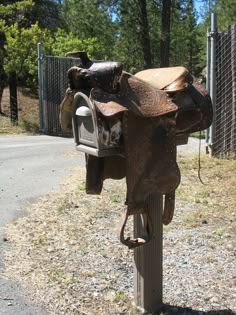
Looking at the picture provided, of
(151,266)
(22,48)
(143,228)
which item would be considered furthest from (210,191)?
(22,48)

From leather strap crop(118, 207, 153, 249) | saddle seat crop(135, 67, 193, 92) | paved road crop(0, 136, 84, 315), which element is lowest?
paved road crop(0, 136, 84, 315)

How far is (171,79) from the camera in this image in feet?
10.9

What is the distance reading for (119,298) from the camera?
376 cm

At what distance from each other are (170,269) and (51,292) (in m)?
0.96

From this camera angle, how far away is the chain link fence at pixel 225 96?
28.0 feet

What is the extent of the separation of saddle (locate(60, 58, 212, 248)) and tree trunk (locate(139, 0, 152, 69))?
21.6 metres

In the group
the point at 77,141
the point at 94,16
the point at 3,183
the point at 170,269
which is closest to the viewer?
the point at 77,141

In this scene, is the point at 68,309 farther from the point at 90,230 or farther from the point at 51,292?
the point at 90,230

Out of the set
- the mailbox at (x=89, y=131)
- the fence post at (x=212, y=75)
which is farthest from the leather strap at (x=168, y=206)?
the fence post at (x=212, y=75)

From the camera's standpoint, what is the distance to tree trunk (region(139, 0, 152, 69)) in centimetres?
2427

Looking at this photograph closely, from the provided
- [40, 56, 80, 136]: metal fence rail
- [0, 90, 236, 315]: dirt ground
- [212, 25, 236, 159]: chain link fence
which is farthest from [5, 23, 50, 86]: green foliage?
[0, 90, 236, 315]: dirt ground

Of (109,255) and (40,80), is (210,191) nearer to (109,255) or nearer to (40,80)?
(109,255)

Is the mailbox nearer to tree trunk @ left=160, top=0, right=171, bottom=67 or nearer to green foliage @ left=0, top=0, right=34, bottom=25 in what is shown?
green foliage @ left=0, top=0, right=34, bottom=25

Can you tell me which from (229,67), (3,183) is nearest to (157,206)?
(3,183)
